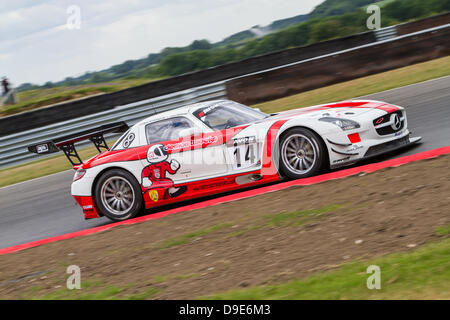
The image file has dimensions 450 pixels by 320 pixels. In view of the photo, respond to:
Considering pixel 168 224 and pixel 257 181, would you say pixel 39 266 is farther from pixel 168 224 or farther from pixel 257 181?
pixel 257 181

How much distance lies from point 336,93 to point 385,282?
10.9 metres

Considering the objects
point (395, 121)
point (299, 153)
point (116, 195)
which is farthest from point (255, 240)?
point (116, 195)

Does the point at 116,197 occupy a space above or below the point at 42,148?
below

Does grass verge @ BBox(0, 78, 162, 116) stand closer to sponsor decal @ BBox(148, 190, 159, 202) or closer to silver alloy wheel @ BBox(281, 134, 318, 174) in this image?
sponsor decal @ BBox(148, 190, 159, 202)

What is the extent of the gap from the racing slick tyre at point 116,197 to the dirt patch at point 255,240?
30.4 inches

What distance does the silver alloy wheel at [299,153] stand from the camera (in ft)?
23.7

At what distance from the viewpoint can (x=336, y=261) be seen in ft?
14.9

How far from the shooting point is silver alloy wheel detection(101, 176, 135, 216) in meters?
8.15

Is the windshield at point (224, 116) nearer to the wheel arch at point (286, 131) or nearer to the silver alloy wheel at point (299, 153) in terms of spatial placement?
the wheel arch at point (286, 131)

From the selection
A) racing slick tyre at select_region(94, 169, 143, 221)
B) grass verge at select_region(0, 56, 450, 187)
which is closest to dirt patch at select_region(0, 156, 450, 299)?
racing slick tyre at select_region(94, 169, 143, 221)

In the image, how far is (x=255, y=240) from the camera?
554 centimetres

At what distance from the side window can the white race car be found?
0.04 ft
